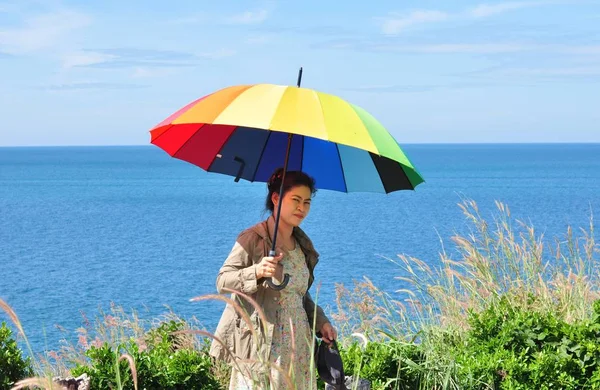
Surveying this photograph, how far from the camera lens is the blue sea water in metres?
23.0

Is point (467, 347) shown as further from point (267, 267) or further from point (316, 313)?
point (267, 267)

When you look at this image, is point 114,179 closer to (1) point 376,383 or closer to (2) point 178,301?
(2) point 178,301

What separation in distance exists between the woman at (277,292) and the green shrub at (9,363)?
150cm

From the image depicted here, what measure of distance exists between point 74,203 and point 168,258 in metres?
30.0

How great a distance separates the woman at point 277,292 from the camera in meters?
3.99

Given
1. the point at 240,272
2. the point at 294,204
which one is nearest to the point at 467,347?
the point at 294,204

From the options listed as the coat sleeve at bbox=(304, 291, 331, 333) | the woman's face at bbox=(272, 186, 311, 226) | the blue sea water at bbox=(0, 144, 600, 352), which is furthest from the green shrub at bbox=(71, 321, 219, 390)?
the blue sea water at bbox=(0, 144, 600, 352)

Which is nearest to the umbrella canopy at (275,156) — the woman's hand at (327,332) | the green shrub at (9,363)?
the woman's hand at (327,332)

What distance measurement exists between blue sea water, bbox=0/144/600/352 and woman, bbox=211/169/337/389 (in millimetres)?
821

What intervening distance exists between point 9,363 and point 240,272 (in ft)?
6.05

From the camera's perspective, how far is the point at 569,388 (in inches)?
201

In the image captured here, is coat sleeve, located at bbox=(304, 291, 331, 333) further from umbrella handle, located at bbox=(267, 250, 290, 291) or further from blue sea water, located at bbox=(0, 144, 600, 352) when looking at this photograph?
blue sea water, located at bbox=(0, 144, 600, 352)

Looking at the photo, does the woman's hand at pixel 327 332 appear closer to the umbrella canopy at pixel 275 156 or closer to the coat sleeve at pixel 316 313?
the coat sleeve at pixel 316 313

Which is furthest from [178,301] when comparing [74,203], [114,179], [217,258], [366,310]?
[114,179]
